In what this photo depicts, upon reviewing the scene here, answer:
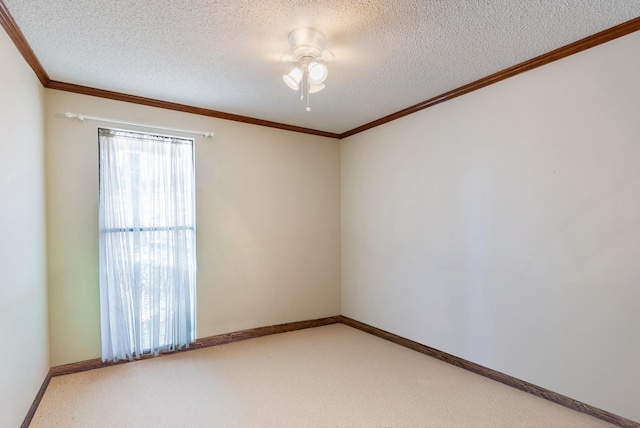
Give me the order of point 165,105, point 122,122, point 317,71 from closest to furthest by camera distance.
A: point 317,71 < point 122,122 < point 165,105

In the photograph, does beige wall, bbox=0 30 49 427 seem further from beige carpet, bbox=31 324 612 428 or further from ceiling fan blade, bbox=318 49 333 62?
ceiling fan blade, bbox=318 49 333 62

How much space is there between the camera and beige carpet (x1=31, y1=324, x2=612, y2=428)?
7.11ft

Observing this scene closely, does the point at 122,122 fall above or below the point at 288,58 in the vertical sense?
below

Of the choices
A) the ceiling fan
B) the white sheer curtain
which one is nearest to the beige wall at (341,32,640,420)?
the ceiling fan

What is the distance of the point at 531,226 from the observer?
253 cm

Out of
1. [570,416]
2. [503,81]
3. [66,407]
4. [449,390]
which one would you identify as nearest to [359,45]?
[503,81]

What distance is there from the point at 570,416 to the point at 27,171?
3.90m

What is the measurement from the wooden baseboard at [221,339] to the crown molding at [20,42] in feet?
7.63

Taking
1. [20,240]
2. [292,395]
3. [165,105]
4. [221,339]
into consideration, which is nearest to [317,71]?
[165,105]

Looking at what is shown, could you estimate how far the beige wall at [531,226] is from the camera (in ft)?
6.91

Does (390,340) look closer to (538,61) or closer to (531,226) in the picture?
(531,226)

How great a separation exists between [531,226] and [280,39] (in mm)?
2207

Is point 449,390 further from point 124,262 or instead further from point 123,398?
point 124,262

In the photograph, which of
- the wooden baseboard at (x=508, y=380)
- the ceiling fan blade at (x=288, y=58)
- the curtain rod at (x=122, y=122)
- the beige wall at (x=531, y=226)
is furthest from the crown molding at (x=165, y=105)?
the wooden baseboard at (x=508, y=380)
